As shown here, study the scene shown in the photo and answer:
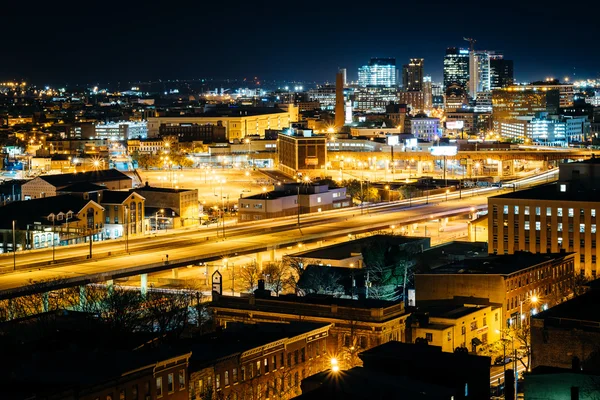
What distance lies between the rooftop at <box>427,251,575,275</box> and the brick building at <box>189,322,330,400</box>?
346 inches

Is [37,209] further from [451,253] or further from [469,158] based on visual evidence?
[469,158]

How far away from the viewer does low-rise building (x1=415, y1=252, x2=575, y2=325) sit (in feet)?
119

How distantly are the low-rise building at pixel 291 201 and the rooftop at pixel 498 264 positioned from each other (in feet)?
61.8

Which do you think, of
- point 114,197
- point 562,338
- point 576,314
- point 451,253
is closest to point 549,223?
point 451,253

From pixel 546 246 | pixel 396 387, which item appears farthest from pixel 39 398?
pixel 546 246

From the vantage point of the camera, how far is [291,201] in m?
63.0

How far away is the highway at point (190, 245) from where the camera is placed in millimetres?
38406

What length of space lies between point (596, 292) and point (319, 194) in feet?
111

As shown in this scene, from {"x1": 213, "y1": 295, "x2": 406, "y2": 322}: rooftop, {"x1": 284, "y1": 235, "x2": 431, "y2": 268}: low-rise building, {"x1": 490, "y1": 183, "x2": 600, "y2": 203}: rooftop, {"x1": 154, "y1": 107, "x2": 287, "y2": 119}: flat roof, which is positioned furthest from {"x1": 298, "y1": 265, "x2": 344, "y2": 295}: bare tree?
{"x1": 154, "y1": 107, "x2": 287, "y2": 119}: flat roof

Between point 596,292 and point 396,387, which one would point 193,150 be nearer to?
point 596,292

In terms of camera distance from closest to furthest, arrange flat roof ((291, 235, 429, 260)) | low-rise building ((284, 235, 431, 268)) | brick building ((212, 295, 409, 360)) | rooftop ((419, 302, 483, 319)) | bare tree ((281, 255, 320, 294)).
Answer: brick building ((212, 295, 409, 360))
rooftop ((419, 302, 483, 319))
bare tree ((281, 255, 320, 294))
low-rise building ((284, 235, 431, 268))
flat roof ((291, 235, 429, 260))

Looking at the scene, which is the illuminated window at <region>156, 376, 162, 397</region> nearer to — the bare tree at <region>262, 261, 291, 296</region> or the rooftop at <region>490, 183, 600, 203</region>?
the bare tree at <region>262, 261, 291, 296</region>

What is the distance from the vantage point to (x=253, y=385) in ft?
84.9

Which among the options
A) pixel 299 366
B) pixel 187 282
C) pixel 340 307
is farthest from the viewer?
pixel 187 282
